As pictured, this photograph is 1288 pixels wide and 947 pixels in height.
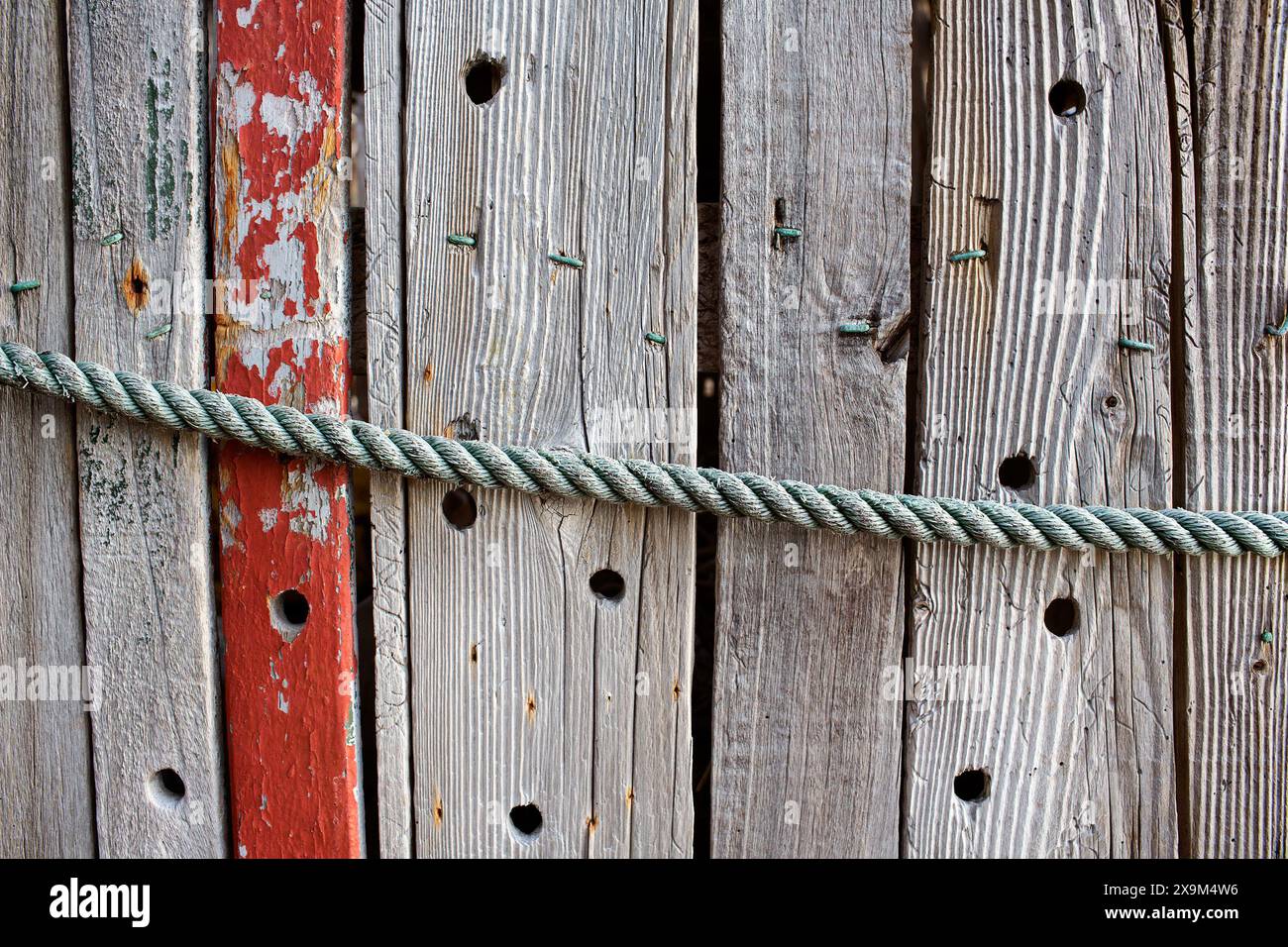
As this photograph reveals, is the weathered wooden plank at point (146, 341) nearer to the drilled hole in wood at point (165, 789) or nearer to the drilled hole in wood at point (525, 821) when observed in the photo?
the drilled hole in wood at point (165, 789)

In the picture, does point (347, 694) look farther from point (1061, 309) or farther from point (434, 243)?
point (1061, 309)

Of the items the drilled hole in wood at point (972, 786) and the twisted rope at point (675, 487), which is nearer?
the twisted rope at point (675, 487)

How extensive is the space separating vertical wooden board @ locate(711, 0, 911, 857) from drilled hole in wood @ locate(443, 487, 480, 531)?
44 centimetres

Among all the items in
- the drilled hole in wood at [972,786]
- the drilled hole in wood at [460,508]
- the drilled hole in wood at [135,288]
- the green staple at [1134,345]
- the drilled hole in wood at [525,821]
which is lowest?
the drilled hole in wood at [525,821]

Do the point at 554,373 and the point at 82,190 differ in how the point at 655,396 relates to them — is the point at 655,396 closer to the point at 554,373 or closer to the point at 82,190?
the point at 554,373

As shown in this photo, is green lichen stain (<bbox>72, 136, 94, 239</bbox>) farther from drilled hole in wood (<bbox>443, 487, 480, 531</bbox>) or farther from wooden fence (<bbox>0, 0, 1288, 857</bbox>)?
drilled hole in wood (<bbox>443, 487, 480, 531</bbox>)

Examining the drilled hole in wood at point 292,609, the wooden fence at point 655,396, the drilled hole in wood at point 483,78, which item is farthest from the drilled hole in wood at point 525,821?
the drilled hole in wood at point 483,78

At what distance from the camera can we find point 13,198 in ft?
4.19

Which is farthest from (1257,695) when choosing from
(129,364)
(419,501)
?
(129,364)

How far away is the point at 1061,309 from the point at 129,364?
4.91 ft

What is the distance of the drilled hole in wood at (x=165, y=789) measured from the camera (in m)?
1.32

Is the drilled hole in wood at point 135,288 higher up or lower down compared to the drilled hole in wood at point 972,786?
higher up

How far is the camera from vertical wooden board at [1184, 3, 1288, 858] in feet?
4.08

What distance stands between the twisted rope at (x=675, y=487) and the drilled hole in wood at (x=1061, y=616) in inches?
5.9
